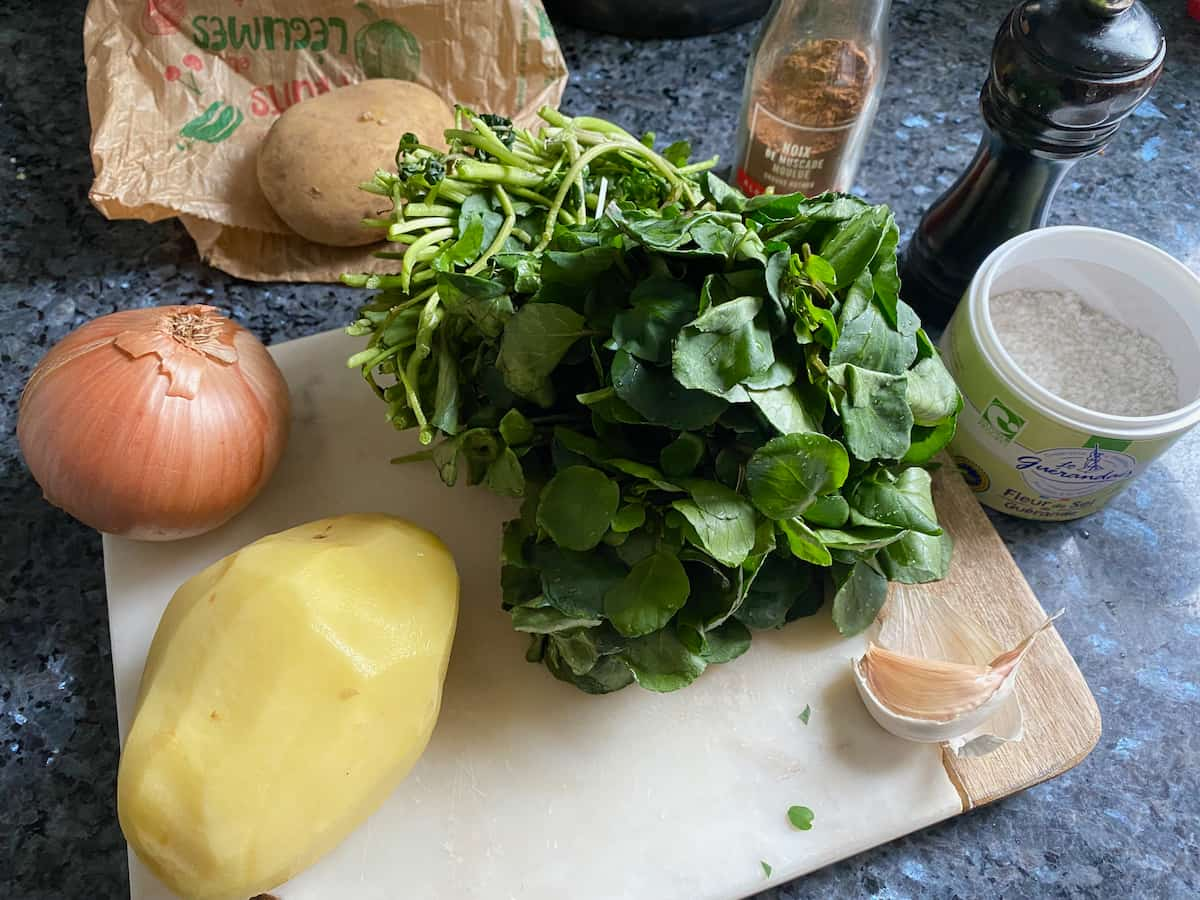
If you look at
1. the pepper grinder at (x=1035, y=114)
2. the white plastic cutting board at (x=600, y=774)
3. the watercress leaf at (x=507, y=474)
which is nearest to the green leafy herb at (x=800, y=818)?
the white plastic cutting board at (x=600, y=774)

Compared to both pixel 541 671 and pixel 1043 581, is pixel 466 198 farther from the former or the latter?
pixel 1043 581

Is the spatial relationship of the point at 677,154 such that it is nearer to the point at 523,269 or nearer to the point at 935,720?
the point at 523,269

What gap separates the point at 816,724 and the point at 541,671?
0.76 feet

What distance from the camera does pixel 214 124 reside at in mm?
1125

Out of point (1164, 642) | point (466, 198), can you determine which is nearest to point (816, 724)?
point (1164, 642)

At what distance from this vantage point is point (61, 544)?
2.97ft

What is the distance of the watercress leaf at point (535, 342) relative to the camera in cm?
68

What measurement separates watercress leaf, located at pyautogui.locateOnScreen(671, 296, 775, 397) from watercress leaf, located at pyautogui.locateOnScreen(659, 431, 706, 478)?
61 millimetres

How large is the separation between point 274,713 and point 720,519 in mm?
332

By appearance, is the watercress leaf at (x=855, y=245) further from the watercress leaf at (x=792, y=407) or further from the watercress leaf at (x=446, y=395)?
the watercress leaf at (x=446, y=395)

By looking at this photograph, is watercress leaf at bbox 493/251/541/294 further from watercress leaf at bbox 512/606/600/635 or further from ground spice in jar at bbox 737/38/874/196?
ground spice in jar at bbox 737/38/874/196

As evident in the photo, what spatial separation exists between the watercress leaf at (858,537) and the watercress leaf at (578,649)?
7.5 inches

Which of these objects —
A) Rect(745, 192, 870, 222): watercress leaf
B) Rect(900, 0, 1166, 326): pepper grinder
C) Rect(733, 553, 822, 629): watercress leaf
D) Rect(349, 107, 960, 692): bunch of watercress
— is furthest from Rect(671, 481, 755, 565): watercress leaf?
Rect(900, 0, 1166, 326): pepper grinder

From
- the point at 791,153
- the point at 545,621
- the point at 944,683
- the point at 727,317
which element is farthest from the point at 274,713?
the point at 791,153
